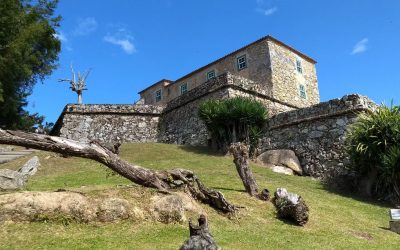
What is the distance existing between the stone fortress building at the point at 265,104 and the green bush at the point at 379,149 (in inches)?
69.8

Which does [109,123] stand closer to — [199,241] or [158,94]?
[158,94]

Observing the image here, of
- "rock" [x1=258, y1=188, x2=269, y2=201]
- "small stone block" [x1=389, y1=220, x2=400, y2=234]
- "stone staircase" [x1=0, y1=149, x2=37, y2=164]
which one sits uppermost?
"stone staircase" [x1=0, y1=149, x2=37, y2=164]

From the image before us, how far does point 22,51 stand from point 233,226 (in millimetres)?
18238

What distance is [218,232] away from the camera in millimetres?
8133

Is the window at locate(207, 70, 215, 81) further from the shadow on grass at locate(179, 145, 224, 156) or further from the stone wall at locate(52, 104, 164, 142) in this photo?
the shadow on grass at locate(179, 145, 224, 156)

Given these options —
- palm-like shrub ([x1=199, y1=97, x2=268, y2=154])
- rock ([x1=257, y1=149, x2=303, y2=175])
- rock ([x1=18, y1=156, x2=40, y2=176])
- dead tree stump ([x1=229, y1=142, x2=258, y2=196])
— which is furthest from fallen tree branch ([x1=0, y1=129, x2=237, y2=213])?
palm-like shrub ([x1=199, y1=97, x2=268, y2=154])

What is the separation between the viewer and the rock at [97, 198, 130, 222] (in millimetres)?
7841

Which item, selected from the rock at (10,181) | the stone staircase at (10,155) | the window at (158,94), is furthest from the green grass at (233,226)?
the window at (158,94)

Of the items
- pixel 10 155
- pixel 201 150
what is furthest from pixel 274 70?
pixel 10 155

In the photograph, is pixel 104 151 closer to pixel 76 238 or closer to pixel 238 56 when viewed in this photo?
pixel 76 238

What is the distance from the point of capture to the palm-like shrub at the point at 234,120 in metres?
19.0

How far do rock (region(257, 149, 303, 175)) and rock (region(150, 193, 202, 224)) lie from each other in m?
9.99

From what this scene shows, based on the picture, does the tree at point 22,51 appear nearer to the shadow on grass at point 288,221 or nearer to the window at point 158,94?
the window at point 158,94

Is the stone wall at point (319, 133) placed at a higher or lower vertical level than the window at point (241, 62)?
lower
